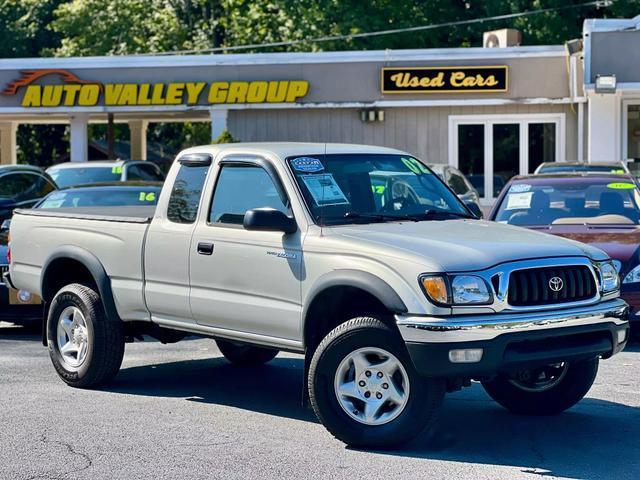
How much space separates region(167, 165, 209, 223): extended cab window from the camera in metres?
8.33

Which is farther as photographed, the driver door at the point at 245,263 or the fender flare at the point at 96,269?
the fender flare at the point at 96,269

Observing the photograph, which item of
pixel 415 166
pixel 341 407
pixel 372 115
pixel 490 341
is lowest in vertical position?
pixel 341 407

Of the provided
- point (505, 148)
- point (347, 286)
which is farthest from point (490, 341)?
point (505, 148)

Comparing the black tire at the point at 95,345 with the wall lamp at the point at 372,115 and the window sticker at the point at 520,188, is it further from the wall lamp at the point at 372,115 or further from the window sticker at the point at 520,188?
the wall lamp at the point at 372,115

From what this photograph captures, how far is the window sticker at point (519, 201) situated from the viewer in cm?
1216

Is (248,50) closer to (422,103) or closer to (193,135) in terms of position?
(193,135)

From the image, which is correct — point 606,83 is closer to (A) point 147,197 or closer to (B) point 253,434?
(A) point 147,197

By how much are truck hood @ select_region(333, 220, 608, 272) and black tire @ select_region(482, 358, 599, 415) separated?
33.4 inches

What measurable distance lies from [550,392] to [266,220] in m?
2.27

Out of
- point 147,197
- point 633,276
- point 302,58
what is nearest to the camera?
point 633,276

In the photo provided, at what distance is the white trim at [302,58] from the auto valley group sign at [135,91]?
33 cm

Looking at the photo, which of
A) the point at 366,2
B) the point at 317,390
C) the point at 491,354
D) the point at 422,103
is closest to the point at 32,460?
the point at 317,390

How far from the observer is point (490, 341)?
259 inches

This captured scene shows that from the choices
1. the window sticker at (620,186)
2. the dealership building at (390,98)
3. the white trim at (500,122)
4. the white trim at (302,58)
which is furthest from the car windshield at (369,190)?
the white trim at (500,122)
